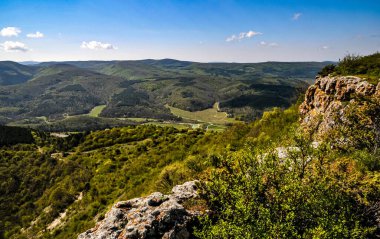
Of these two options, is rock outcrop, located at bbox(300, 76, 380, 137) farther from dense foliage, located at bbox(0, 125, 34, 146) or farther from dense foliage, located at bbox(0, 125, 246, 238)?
dense foliage, located at bbox(0, 125, 34, 146)

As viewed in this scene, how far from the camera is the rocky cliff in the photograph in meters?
34.7

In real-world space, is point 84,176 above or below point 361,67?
below

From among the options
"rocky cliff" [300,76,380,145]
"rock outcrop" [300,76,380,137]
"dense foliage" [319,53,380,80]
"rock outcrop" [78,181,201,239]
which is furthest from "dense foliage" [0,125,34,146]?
"dense foliage" [319,53,380,80]

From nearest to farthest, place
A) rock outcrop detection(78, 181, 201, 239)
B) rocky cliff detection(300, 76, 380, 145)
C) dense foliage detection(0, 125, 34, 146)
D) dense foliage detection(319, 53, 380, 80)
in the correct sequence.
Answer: rock outcrop detection(78, 181, 201, 239)
rocky cliff detection(300, 76, 380, 145)
dense foliage detection(319, 53, 380, 80)
dense foliage detection(0, 125, 34, 146)

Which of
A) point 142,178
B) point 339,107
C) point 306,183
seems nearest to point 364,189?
point 306,183

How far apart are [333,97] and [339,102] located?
3.53 meters

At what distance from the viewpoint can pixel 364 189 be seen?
23266 millimetres

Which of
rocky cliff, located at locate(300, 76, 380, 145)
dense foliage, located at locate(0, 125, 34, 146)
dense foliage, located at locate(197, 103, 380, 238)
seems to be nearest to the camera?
dense foliage, located at locate(197, 103, 380, 238)

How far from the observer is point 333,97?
50938 millimetres

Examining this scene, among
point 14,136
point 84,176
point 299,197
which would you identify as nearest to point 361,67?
point 299,197

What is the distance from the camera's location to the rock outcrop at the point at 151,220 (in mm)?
24777

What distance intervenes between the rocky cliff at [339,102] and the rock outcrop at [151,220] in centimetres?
2119

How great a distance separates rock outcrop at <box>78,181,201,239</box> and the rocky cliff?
69.5 feet

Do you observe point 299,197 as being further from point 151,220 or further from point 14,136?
point 14,136
